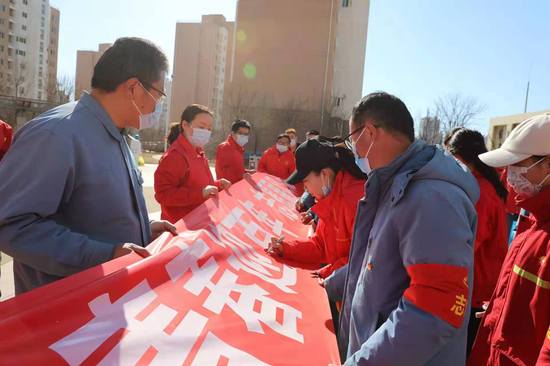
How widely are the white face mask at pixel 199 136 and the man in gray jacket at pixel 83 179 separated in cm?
185

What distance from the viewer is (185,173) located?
13.0 feet

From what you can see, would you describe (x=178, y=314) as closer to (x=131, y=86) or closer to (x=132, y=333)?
(x=132, y=333)

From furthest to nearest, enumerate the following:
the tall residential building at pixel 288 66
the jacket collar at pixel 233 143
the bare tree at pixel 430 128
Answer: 1. the tall residential building at pixel 288 66
2. the bare tree at pixel 430 128
3. the jacket collar at pixel 233 143

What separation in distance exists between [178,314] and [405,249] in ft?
2.99

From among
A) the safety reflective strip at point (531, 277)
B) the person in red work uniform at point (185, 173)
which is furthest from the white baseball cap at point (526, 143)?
the person in red work uniform at point (185, 173)

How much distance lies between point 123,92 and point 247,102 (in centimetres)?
4249

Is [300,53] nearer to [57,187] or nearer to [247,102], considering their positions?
[247,102]

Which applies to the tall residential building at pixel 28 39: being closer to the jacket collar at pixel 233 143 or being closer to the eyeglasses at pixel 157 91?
the jacket collar at pixel 233 143

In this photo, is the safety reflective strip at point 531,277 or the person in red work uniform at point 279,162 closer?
the safety reflective strip at point 531,277

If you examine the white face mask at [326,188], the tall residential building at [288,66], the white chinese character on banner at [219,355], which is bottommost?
the white chinese character on banner at [219,355]

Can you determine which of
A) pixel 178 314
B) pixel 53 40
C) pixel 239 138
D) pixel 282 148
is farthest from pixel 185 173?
pixel 53 40

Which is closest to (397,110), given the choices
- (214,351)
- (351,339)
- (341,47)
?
(351,339)

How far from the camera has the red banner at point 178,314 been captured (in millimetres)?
1341

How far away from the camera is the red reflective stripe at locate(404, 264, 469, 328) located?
1356 millimetres
